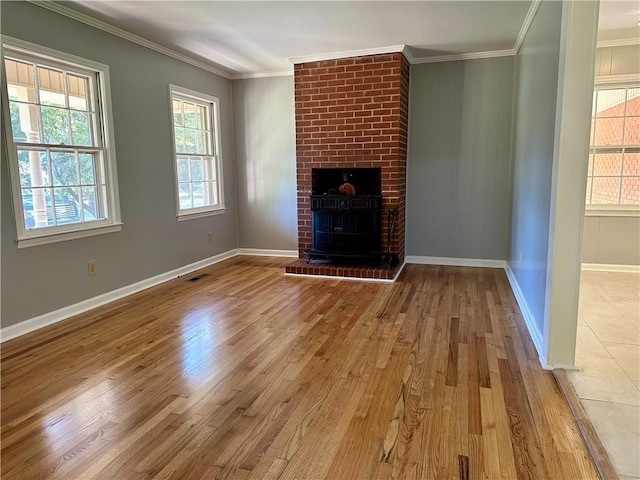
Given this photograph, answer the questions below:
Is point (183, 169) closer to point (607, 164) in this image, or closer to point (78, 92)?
point (78, 92)

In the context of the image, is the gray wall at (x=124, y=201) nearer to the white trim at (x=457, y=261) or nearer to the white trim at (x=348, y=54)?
the white trim at (x=348, y=54)

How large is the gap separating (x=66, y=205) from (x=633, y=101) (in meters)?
5.87

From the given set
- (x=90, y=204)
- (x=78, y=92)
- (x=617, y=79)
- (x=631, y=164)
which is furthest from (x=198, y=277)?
(x=617, y=79)

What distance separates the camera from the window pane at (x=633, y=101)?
4641 mm

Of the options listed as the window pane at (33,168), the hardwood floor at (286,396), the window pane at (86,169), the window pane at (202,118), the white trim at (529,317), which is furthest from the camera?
the window pane at (202,118)

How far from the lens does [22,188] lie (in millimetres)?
3176

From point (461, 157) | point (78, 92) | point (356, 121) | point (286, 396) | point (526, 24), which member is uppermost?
point (526, 24)

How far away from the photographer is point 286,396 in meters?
2.26

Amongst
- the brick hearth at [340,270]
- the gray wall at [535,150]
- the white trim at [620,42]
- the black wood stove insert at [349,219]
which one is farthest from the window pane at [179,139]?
the white trim at [620,42]

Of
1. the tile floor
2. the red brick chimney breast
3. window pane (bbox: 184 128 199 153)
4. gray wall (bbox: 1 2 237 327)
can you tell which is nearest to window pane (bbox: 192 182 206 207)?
gray wall (bbox: 1 2 237 327)

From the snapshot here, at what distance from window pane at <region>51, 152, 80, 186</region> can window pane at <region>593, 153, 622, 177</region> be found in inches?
214

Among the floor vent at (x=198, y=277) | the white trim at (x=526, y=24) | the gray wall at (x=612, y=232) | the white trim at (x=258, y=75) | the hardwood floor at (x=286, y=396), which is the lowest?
the hardwood floor at (x=286, y=396)

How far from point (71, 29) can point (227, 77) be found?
2483 millimetres

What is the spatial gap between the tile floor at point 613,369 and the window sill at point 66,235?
3784 mm
